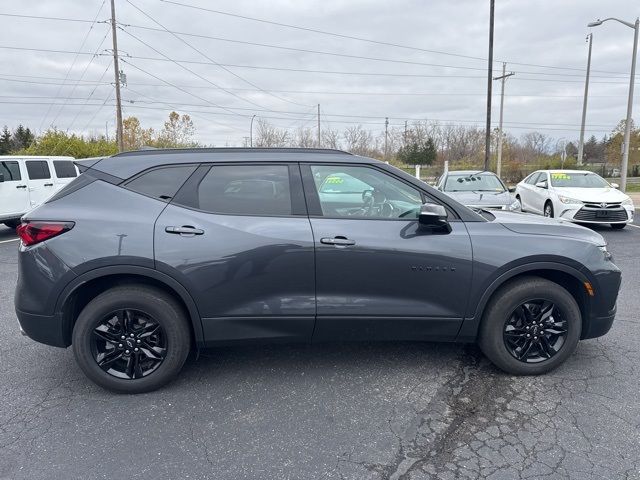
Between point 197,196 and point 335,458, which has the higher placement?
point 197,196

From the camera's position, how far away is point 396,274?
3143 mm

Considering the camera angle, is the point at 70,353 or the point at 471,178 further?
the point at 471,178

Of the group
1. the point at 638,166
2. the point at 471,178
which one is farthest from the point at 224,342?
the point at 638,166

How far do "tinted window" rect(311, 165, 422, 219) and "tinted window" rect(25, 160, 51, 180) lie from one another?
1059cm

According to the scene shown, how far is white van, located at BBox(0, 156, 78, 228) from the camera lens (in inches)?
414

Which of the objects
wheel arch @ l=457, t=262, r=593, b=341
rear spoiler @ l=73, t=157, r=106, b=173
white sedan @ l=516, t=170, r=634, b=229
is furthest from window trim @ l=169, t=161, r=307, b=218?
white sedan @ l=516, t=170, r=634, b=229

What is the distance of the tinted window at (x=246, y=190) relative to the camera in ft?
10.4

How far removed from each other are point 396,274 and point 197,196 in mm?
1525

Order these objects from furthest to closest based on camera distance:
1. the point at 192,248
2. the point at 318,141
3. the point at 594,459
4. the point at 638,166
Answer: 1. the point at 318,141
2. the point at 638,166
3. the point at 192,248
4. the point at 594,459

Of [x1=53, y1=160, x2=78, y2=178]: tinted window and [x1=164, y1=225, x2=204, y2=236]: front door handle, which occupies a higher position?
[x1=53, y1=160, x2=78, y2=178]: tinted window

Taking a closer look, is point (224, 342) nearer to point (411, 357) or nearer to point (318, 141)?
point (411, 357)

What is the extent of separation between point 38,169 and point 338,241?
36.3 ft

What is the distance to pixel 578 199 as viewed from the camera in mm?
10289

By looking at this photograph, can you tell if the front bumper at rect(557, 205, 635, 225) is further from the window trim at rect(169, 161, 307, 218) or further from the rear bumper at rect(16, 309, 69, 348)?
the rear bumper at rect(16, 309, 69, 348)
